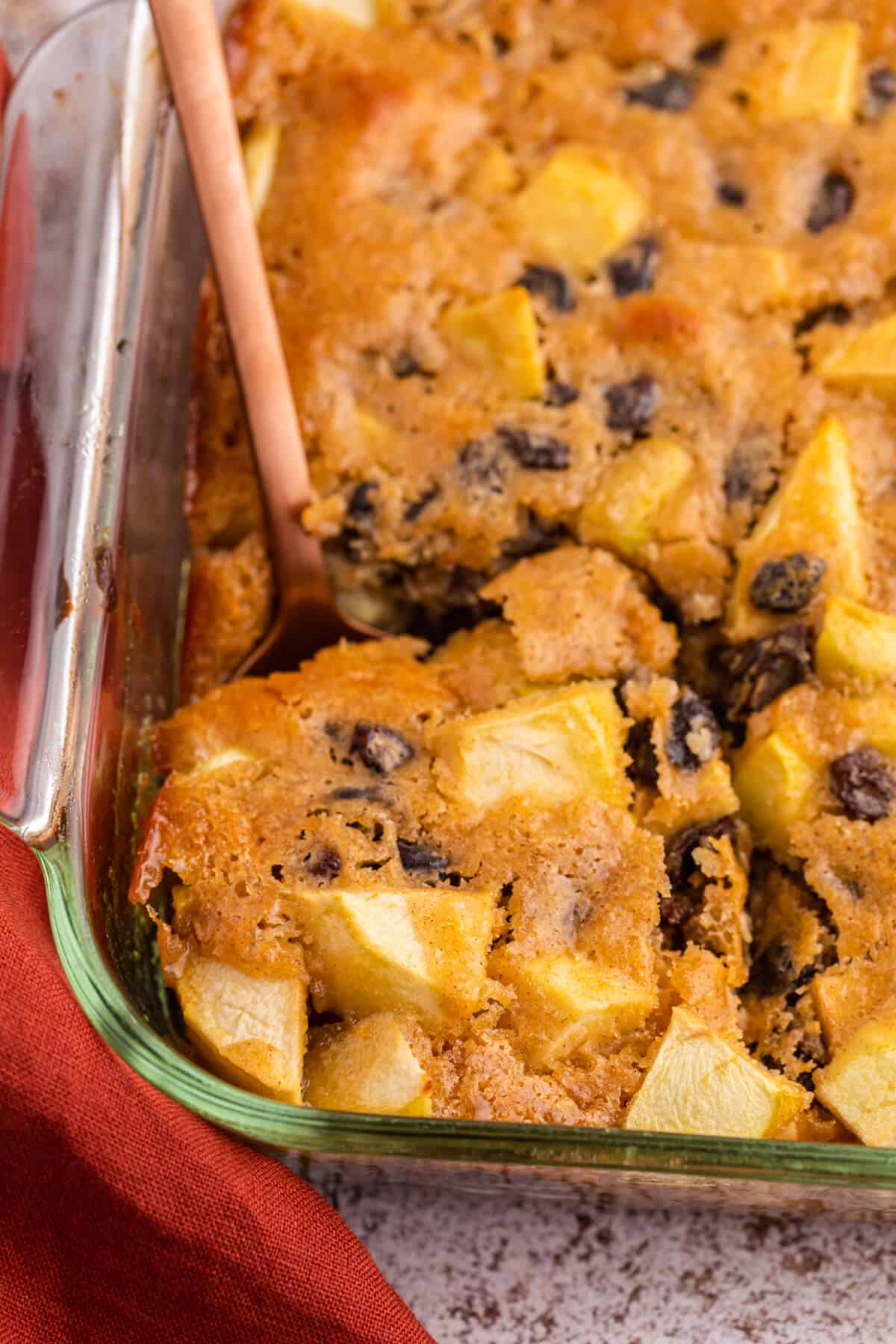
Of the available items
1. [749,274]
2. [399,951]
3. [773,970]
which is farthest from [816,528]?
[399,951]

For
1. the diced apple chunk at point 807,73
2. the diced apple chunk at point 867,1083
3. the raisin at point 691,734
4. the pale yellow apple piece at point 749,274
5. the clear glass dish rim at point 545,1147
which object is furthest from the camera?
the diced apple chunk at point 807,73

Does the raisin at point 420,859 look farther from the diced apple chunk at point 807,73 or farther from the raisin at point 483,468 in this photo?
the diced apple chunk at point 807,73

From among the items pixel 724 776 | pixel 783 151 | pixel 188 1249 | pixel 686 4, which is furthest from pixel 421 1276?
pixel 686 4

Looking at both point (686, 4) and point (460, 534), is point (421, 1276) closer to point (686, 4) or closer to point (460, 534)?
point (460, 534)

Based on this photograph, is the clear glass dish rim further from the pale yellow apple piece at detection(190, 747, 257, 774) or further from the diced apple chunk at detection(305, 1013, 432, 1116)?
the pale yellow apple piece at detection(190, 747, 257, 774)

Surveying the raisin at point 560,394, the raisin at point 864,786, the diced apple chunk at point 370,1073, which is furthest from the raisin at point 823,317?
the diced apple chunk at point 370,1073
